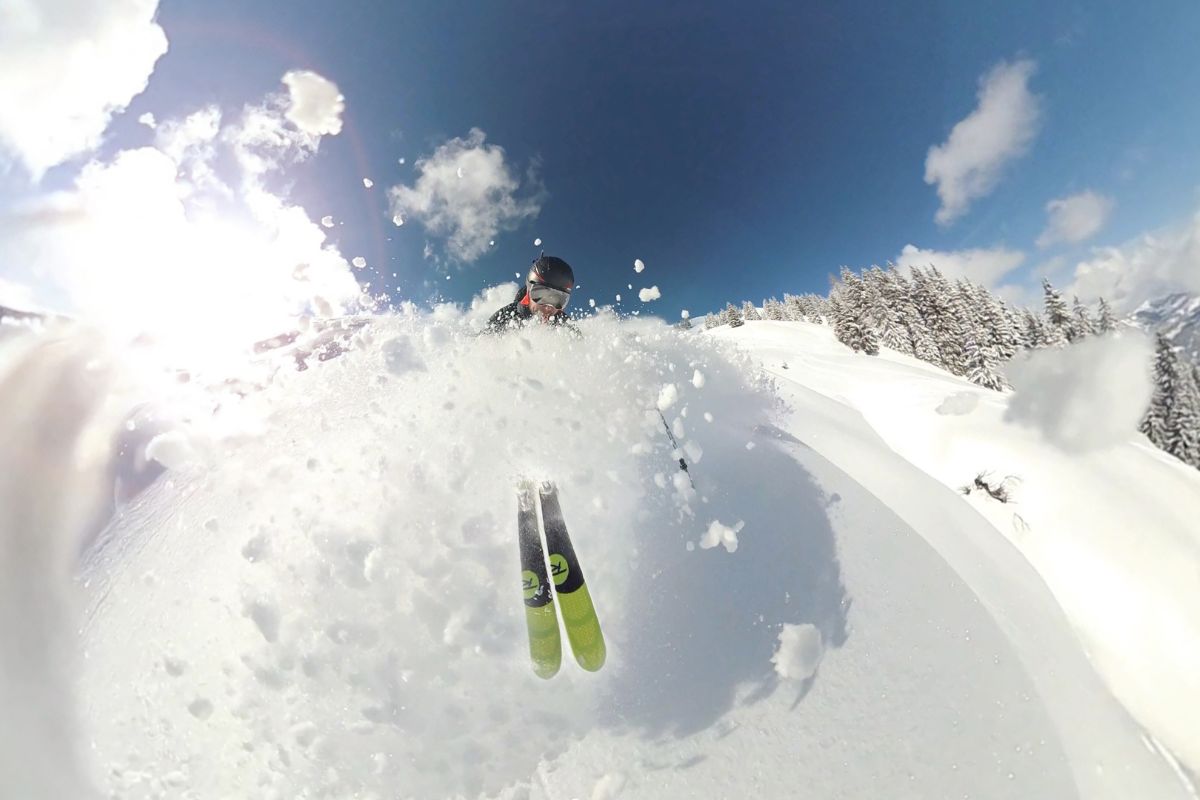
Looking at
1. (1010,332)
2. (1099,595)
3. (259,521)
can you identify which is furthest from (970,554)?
(1010,332)

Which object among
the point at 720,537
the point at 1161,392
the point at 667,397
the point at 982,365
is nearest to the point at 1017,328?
the point at 982,365

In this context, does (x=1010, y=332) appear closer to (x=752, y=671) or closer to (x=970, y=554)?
(x=970, y=554)

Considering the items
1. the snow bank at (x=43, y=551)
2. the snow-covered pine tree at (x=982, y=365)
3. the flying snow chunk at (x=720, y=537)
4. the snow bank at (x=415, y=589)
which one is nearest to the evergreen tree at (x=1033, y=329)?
the snow-covered pine tree at (x=982, y=365)

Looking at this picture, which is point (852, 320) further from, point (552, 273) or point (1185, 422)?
point (552, 273)

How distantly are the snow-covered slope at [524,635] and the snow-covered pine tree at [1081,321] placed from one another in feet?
A: 87.3

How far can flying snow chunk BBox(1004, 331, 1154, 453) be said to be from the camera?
8.87 m

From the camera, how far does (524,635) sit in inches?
189

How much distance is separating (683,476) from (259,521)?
583cm

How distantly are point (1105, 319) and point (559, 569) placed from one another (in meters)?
33.7

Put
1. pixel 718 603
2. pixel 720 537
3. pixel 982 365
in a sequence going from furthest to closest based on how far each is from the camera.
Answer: pixel 982 365 → pixel 720 537 → pixel 718 603

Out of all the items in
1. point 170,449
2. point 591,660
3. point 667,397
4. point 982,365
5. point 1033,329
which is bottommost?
point 591,660

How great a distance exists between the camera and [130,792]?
4.01 m

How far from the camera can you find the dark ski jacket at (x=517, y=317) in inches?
280

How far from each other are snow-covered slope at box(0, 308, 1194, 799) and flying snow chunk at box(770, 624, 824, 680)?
0.07 ft
